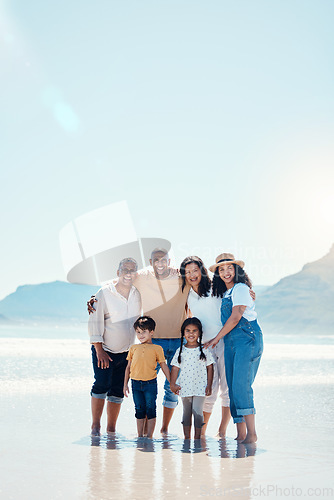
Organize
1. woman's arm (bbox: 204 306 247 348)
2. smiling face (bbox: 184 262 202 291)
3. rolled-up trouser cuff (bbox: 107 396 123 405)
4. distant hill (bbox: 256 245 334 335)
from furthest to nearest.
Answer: distant hill (bbox: 256 245 334 335) < rolled-up trouser cuff (bbox: 107 396 123 405) < smiling face (bbox: 184 262 202 291) < woman's arm (bbox: 204 306 247 348)

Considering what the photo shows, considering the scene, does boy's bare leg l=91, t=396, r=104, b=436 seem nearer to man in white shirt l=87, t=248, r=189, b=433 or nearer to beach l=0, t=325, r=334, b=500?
beach l=0, t=325, r=334, b=500

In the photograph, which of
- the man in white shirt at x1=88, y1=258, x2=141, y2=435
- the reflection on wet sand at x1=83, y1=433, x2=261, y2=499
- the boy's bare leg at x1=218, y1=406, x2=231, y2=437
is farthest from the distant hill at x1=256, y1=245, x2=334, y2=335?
the reflection on wet sand at x1=83, y1=433, x2=261, y2=499

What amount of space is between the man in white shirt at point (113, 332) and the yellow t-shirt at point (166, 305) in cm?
15

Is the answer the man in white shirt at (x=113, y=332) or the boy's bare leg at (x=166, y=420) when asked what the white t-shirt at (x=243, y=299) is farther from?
the boy's bare leg at (x=166, y=420)

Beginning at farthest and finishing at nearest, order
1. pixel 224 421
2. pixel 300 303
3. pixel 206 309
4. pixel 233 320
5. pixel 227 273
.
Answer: pixel 300 303 < pixel 224 421 < pixel 206 309 < pixel 227 273 < pixel 233 320

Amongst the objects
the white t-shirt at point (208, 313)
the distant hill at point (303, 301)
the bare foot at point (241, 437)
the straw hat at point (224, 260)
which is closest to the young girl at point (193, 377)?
the white t-shirt at point (208, 313)

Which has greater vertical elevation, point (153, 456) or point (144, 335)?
point (144, 335)

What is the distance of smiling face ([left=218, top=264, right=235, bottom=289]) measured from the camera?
14.7ft

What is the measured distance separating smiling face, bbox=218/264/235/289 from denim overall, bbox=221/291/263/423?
145 millimetres

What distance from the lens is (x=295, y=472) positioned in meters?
3.38

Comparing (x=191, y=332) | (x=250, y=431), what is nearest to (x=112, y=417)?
(x=191, y=332)

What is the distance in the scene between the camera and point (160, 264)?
468 cm

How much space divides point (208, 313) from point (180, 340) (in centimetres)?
37

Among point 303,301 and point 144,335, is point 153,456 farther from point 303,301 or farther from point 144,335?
point 303,301
